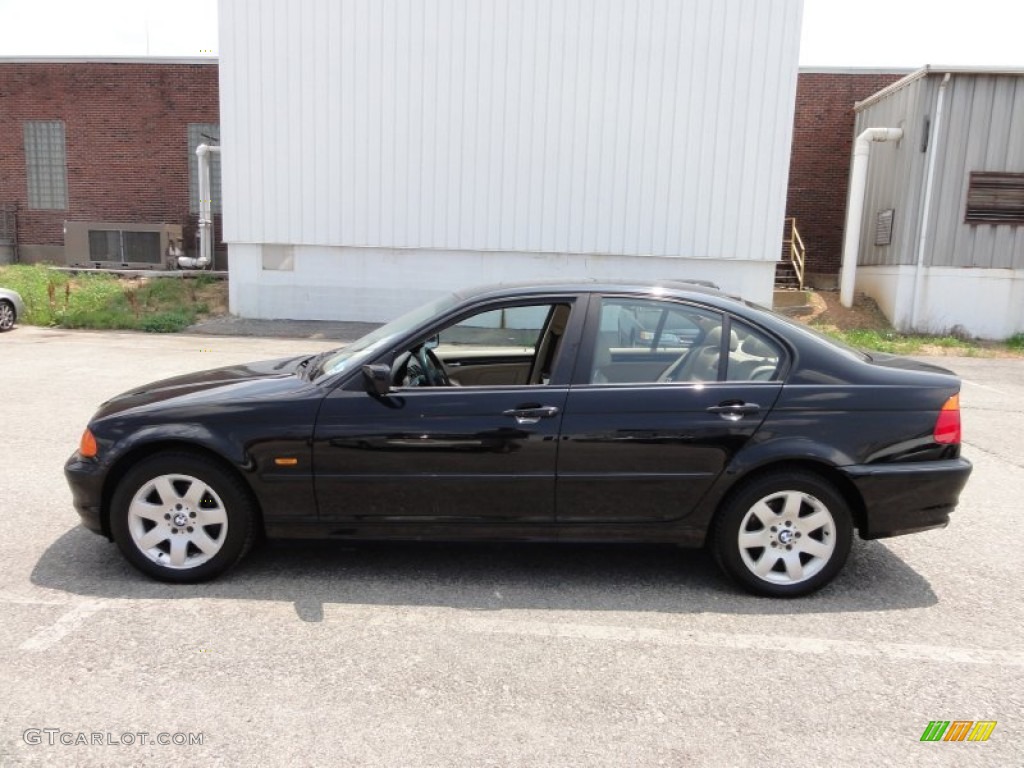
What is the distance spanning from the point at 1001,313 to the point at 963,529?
1420 cm

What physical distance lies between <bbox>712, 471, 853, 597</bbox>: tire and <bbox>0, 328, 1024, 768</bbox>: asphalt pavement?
0.43 ft

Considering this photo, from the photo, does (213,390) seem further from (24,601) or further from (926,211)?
(926,211)

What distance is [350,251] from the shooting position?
17766 millimetres

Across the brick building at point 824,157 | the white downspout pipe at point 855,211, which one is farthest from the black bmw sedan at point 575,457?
the brick building at point 824,157

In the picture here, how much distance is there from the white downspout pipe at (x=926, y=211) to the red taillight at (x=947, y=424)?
1474cm

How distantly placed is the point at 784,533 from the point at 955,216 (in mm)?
15745

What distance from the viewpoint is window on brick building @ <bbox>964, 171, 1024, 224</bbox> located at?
1630 cm

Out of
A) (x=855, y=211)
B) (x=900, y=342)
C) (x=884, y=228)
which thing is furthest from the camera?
(x=855, y=211)

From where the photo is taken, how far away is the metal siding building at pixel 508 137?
16422 millimetres

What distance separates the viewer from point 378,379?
3.71m

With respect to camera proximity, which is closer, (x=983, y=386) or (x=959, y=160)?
(x=983, y=386)

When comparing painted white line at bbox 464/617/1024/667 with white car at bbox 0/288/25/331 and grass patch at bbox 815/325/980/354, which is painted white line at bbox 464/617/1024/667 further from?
white car at bbox 0/288/25/331

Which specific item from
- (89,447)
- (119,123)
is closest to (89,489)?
(89,447)

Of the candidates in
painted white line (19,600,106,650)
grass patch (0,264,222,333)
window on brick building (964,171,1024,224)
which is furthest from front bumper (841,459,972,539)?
grass patch (0,264,222,333)
